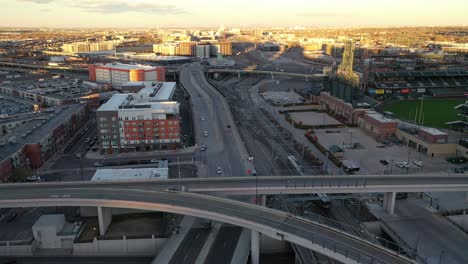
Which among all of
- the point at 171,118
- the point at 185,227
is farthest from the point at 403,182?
the point at 171,118

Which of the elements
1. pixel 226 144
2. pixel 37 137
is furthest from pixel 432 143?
pixel 37 137

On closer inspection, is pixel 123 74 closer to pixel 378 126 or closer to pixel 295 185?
pixel 378 126

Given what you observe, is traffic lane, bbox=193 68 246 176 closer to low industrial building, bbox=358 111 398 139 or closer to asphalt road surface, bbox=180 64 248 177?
asphalt road surface, bbox=180 64 248 177

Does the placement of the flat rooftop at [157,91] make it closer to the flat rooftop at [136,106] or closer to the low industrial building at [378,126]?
the flat rooftop at [136,106]

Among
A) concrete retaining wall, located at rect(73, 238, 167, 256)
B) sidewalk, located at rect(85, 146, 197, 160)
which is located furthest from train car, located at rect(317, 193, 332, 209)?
sidewalk, located at rect(85, 146, 197, 160)

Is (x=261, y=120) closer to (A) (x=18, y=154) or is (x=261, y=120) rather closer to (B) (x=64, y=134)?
(B) (x=64, y=134)

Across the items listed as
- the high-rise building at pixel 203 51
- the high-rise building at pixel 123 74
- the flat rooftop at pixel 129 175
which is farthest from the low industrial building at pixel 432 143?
the high-rise building at pixel 203 51
